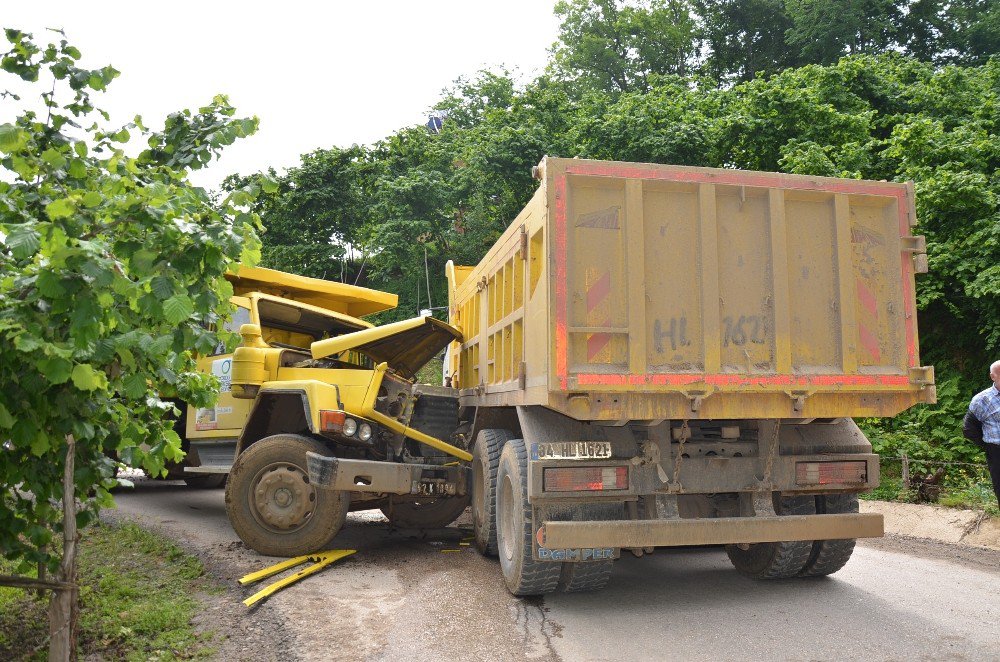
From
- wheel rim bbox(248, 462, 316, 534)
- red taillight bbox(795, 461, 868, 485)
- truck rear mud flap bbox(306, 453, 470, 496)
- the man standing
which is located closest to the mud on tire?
red taillight bbox(795, 461, 868, 485)

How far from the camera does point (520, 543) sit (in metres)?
5.18

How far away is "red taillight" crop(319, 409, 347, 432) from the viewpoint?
646cm

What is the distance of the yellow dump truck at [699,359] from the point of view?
4.85 meters

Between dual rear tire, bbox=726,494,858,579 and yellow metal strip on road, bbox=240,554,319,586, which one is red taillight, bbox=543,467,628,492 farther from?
yellow metal strip on road, bbox=240,554,319,586

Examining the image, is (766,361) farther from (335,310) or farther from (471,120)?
(471,120)

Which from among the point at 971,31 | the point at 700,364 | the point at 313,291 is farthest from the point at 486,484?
the point at 971,31

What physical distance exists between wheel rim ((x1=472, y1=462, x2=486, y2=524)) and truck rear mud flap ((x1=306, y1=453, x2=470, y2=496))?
134 mm

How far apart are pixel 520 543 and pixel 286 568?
2.15m

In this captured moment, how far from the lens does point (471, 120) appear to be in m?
30.9

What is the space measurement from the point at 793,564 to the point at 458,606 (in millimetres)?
2445

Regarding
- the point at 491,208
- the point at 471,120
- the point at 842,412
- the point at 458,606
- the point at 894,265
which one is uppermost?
the point at 471,120

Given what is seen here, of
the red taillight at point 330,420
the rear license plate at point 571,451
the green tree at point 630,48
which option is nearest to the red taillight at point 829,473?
the rear license plate at point 571,451

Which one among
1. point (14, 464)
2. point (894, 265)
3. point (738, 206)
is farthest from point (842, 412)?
point (14, 464)

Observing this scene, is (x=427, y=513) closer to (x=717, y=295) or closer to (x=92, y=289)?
(x=717, y=295)
